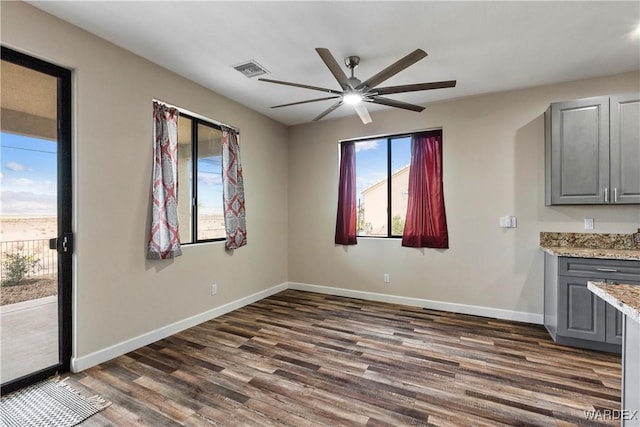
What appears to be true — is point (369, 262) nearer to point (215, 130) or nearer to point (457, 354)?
point (457, 354)

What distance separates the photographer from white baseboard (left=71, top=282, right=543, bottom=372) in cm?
258

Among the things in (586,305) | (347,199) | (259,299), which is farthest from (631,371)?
(259,299)

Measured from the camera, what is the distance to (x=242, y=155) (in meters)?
4.17

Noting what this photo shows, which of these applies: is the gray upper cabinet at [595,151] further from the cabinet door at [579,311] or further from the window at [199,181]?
the window at [199,181]

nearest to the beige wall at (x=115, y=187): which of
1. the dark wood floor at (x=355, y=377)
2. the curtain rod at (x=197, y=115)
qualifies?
the curtain rod at (x=197, y=115)

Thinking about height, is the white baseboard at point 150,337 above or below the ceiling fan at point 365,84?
below

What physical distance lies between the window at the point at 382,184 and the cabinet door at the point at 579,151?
168 cm

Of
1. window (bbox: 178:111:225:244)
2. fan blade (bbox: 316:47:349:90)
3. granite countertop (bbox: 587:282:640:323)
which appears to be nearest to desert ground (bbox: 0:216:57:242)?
window (bbox: 178:111:225:244)

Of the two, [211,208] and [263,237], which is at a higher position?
[211,208]

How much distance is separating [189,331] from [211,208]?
4.80 feet

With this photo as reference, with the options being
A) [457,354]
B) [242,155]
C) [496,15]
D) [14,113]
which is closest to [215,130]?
[242,155]

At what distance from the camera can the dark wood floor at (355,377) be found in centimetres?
192

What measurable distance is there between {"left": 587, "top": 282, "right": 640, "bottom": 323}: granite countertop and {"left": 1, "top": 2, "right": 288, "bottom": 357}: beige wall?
3.37 meters

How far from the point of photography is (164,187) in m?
3.04
